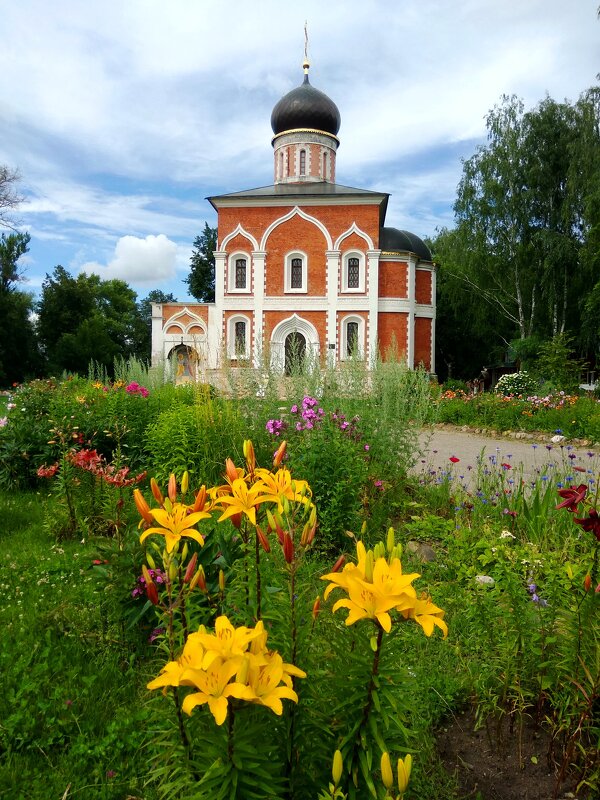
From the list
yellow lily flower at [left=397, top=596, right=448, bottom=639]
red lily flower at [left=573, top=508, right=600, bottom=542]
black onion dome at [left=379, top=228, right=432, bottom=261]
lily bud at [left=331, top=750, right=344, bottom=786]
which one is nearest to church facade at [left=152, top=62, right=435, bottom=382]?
black onion dome at [left=379, top=228, right=432, bottom=261]

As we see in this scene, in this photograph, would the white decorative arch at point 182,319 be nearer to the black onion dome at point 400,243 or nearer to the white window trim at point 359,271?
the white window trim at point 359,271

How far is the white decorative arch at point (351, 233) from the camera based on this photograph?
24.2 metres

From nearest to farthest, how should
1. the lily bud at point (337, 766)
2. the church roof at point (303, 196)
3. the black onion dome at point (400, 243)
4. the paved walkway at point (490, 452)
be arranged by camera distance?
1. the lily bud at point (337, 766)
2. the paved walkway at point (490, 452)
3. the church roof at point (303, 196)
4. the black onion dome at point (400, 243)

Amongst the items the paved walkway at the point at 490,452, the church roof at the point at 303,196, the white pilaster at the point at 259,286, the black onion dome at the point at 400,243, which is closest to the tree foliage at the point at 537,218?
the black onion dome at the point at 400,243

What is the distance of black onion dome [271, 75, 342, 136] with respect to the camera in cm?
2642

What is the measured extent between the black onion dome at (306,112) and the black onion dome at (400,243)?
18.7ft

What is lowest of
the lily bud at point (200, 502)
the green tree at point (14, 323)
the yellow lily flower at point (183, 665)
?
the yellow lily flower at point (183, 665)

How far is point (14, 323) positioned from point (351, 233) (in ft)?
55.4

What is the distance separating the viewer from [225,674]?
0.91m

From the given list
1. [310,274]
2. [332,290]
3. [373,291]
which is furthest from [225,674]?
[310,274]

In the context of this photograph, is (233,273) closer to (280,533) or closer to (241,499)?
(241,499)

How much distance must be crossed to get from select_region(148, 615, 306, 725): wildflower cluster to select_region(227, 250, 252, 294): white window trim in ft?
79.7

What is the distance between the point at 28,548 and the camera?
3.97m

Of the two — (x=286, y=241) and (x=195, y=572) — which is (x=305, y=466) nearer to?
(x=195, y=572)
